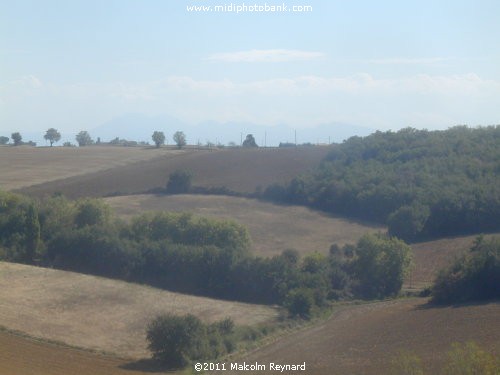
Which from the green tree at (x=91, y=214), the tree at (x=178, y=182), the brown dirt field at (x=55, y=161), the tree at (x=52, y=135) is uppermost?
the tree at (x=52, y=135)

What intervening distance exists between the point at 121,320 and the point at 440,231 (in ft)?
78.0

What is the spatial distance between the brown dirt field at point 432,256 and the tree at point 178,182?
1827 centimetres

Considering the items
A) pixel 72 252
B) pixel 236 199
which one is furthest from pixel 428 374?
pixel 236 199

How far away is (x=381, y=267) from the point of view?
30.6 m

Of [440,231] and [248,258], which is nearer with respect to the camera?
[248,258]

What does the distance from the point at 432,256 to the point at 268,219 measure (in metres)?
12.2

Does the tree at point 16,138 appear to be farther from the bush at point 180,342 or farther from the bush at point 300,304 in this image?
the bush at point 180,342

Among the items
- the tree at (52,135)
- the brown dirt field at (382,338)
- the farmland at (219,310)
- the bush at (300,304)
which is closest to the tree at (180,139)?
the tree at (52,135)

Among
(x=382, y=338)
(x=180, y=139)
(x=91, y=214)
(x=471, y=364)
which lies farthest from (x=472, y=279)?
(x=180, y=139)

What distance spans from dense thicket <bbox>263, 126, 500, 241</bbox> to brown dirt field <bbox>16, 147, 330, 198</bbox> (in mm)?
2179

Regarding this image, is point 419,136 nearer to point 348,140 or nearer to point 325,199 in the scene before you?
point 348,140

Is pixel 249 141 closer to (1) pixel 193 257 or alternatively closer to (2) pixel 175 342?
(1) pixel 193 257

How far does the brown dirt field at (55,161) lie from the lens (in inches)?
2144

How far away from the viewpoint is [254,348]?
20.3 m
